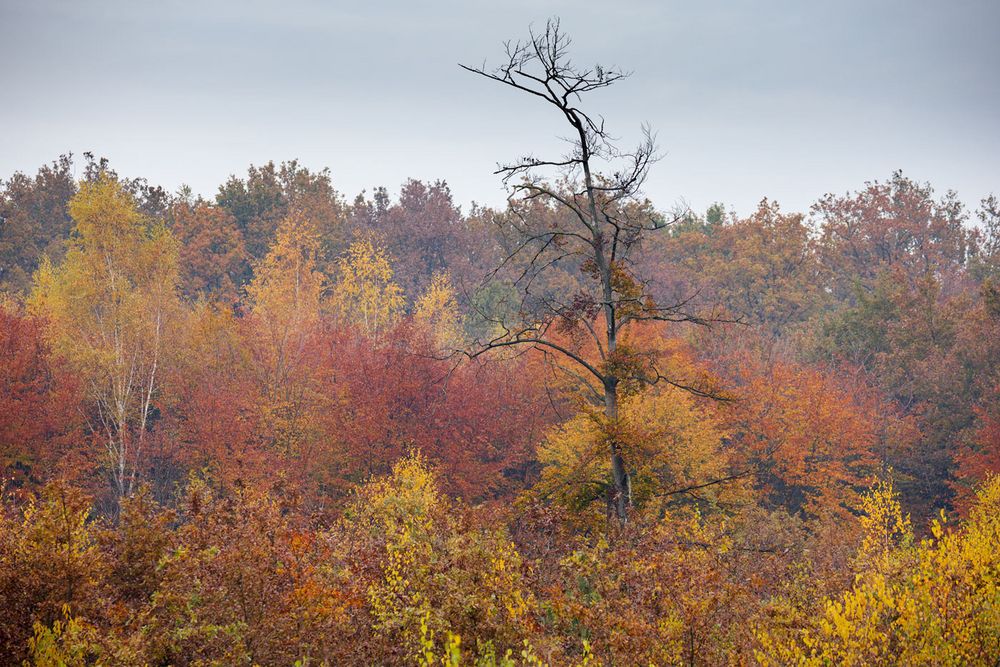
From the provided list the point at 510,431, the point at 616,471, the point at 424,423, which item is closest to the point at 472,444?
the point at 424,423

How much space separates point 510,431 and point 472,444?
101 inches

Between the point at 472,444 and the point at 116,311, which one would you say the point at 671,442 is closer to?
the point at 472,444

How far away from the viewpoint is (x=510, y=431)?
30141 mm

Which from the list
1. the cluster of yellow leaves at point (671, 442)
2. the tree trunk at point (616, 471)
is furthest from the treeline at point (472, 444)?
the tree trunk at point (616, 471)

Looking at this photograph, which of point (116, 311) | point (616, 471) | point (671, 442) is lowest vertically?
point (671, 442)

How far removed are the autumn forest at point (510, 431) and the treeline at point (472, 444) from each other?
0.31 ft

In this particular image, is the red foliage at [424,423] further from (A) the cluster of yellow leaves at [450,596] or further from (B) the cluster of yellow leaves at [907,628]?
(B) the cluster of yellow leaves at [907,628]

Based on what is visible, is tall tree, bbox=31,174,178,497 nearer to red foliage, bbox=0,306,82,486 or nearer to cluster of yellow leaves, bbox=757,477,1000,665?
red foliage, bbox=0,306,82,486

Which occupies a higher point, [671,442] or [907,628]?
[907,628]

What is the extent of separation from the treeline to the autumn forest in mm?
93

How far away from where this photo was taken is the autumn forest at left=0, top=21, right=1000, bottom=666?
27.4 feet

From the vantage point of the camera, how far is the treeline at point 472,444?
8328 mm

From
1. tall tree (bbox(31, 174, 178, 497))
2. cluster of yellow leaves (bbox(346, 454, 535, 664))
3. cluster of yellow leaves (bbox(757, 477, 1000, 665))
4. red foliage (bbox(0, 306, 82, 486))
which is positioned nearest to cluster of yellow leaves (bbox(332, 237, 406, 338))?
tall tree (bbox(31, 174, 178, 497))

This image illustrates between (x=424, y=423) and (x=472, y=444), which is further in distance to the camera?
(x=472, y=444)
